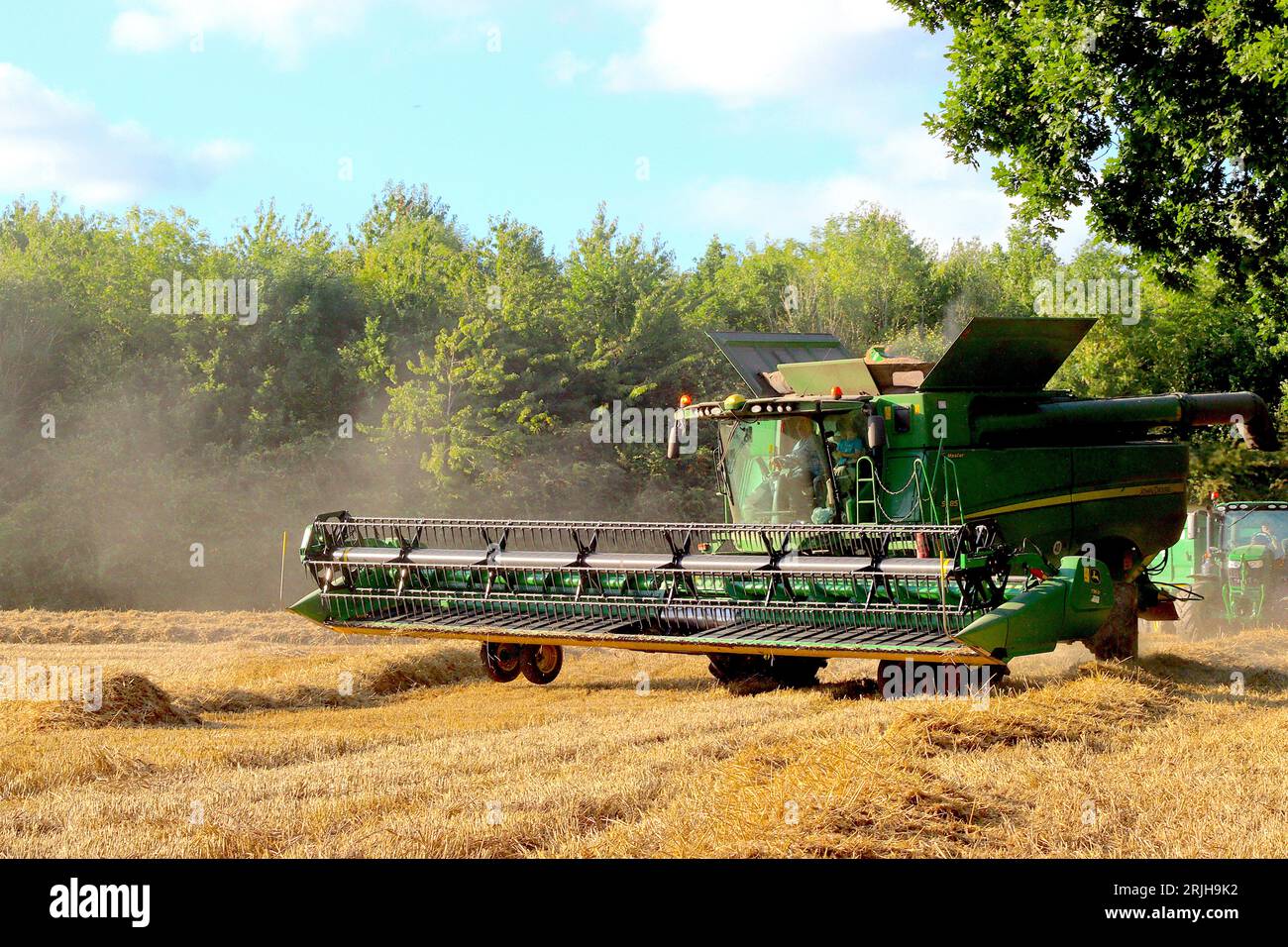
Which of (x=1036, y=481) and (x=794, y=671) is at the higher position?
(x=1036, y=481)

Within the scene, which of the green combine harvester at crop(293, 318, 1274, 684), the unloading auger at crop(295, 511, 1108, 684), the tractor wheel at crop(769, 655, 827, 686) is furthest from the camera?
the tractor wheel at crop(769, 655, 827, 686)

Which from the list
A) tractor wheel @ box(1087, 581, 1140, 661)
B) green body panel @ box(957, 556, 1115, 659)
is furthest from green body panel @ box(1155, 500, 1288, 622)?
green body panel @ box(957, 556, 1115, 659)

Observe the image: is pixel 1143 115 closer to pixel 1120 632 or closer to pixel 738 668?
pixel 1120 632

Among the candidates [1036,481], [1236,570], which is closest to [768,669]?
[1036,481]

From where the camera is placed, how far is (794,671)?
420 inches

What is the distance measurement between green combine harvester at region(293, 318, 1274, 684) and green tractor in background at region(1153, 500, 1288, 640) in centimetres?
364

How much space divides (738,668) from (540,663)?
5.81 ft

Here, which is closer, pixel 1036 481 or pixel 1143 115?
pixel 1036 481

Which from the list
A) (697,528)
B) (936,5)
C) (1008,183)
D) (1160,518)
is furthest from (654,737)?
(936,5)

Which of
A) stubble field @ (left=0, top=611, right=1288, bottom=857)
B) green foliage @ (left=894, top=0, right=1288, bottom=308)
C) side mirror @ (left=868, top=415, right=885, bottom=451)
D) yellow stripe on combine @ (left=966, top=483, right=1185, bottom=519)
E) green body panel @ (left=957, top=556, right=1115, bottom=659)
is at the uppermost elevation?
green foliage @ (left=894, top=0, right=1288, bottom=308)

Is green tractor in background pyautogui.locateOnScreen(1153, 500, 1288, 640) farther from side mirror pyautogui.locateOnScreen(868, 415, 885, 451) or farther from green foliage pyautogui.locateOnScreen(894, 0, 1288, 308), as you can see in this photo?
side mirror pyautogui.locateOnScreen(868, 415, 885, 451)

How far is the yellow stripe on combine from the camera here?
10.6 meters

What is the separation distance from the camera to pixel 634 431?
27062mm

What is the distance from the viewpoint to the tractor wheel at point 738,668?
10.8 m
